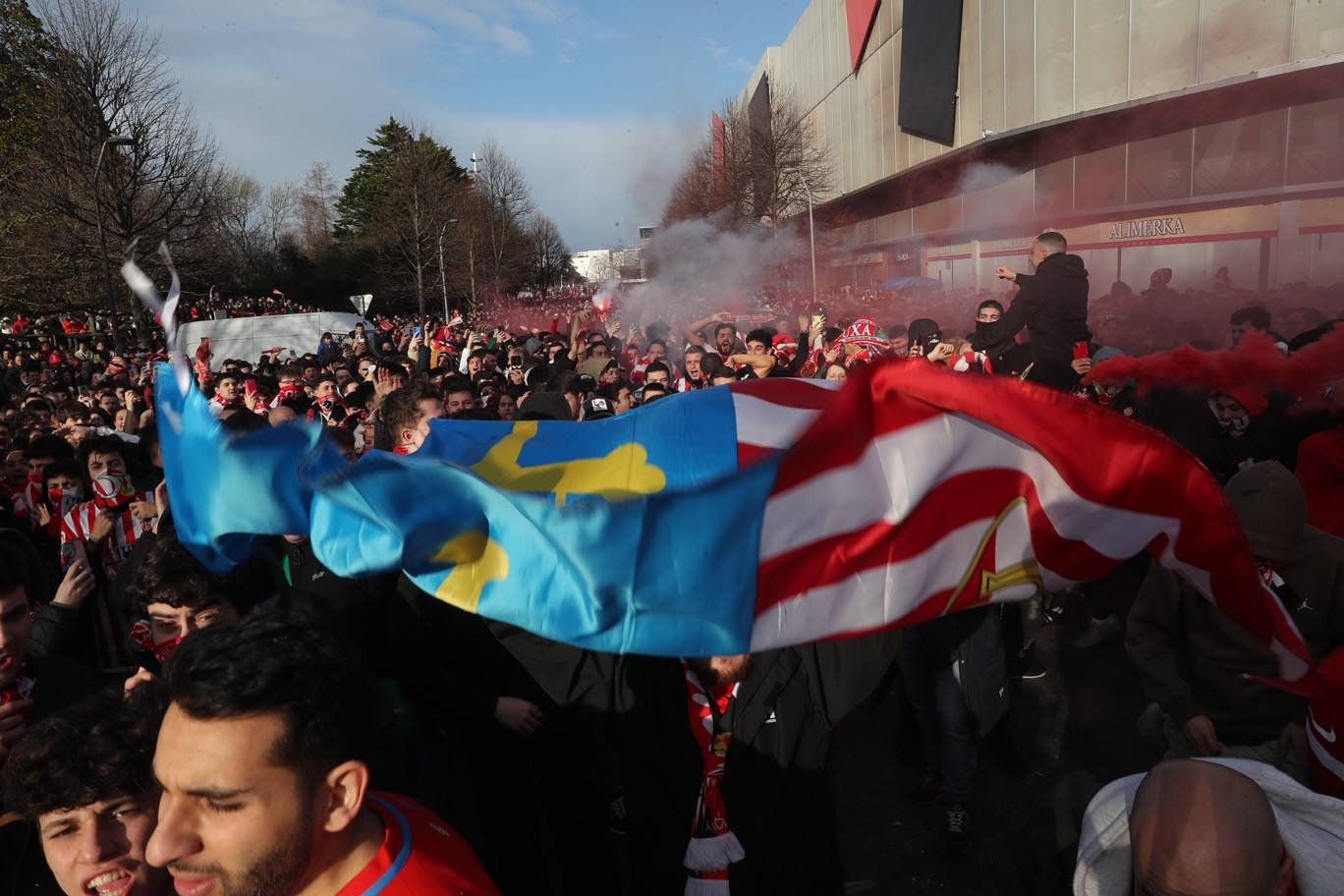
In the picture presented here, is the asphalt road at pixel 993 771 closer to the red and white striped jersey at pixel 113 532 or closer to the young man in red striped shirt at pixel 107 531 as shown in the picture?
the young man in red striped shirt at pixel 107 531

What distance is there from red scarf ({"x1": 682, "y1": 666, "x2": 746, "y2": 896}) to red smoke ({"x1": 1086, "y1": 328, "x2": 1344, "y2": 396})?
143 inches

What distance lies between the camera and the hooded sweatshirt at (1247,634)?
2852 millimetres

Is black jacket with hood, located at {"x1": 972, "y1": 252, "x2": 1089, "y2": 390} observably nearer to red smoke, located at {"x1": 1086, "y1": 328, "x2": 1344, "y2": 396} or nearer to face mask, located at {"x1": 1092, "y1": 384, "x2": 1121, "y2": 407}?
face mask, located at {"x1": 1092, "y1": 384, "x2": 1121, "y2": 407}

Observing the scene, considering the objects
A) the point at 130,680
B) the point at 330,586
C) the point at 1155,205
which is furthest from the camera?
the point at 1155,205

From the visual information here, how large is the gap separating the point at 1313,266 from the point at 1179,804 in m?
17.7

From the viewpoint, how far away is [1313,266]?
1567 centimetres

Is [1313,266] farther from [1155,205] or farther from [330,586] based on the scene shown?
[330,586]

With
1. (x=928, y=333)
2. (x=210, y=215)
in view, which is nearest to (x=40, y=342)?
(x=210, y=215)

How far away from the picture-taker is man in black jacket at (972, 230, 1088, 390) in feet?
23.0

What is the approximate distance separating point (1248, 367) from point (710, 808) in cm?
388

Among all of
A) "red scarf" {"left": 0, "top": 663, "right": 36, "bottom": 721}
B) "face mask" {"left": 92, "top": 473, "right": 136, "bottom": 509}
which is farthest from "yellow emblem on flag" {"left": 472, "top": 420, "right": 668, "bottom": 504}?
"face mask" {"left": 92, "top": 473, "right": 136, "bottom": 509}

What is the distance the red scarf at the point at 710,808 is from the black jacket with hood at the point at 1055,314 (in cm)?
517

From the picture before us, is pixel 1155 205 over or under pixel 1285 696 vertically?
over

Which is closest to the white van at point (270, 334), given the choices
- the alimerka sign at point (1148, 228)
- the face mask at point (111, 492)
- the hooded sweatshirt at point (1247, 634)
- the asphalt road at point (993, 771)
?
the face mask at point (111, 492)
